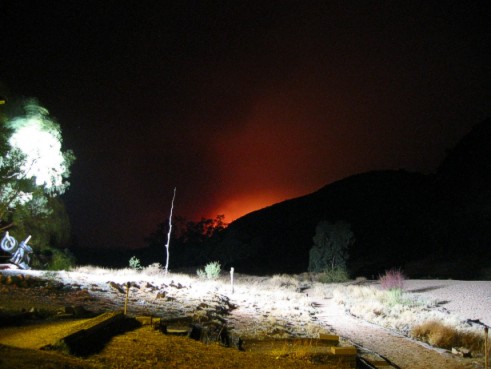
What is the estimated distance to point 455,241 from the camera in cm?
6181

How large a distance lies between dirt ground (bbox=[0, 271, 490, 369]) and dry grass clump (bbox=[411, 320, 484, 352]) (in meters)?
0.84

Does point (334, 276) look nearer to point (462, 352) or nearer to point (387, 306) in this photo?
point (387, 306)

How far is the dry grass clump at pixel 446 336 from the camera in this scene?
46.6 feet

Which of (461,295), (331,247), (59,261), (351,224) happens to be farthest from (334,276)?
(351,224)

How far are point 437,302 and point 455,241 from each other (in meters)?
43.4

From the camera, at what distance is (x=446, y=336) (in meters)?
14.6

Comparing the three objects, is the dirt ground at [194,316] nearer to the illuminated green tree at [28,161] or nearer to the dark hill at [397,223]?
the illuminated green tree at [28,161]

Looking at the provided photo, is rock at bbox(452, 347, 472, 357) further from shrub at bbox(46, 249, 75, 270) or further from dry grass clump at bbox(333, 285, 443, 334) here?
shrub at bbox(46, 249, 75, 270)

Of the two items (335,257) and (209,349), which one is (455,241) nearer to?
(335,257)

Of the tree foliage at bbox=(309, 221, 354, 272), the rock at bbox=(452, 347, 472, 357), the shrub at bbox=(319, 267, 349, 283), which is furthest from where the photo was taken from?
the tree foliage at bbox=(309, 221, 354, 272)

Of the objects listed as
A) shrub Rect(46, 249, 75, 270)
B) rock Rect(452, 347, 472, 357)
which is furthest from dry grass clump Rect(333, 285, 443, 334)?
shrub Rect(46, 249, 75, 270)

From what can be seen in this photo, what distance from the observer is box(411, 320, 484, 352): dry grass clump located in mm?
14219

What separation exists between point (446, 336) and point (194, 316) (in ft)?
29.3

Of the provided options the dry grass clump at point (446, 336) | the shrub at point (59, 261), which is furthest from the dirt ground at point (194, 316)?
the shrub at point (59, 261)
